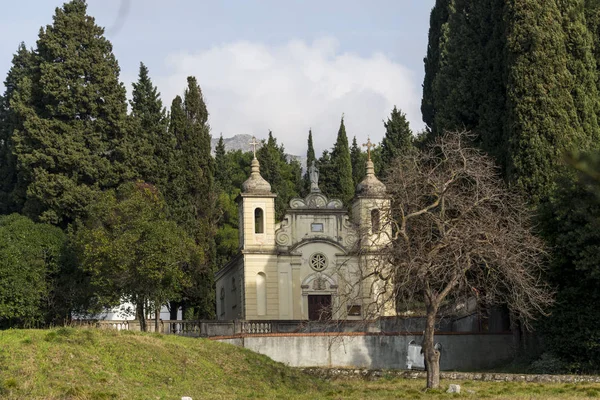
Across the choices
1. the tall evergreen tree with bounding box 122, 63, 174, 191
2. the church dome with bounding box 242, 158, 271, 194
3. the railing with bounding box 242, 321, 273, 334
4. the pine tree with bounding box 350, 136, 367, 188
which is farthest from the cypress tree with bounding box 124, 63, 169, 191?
the pine tree with bounding box 350, 136, 367, 188

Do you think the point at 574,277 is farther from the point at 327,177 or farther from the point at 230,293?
the point at 327,177

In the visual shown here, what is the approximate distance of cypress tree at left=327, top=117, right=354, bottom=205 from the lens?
2507 inches

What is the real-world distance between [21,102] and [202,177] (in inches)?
393

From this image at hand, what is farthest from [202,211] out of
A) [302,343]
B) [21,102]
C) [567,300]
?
[567,300]

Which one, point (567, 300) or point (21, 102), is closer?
point (567, 300)

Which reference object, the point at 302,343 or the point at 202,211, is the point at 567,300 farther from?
the point at 202,211

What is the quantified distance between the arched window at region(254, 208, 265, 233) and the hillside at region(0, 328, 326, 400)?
566 inches

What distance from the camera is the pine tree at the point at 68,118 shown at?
42.0 m

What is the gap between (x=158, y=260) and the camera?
36.1m

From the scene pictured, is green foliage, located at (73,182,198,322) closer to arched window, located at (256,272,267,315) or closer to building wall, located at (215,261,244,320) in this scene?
arched window, located at (256,272,267,315)

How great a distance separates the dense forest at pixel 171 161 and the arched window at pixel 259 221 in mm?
3279

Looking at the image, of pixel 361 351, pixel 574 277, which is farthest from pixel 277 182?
pixel 574 277

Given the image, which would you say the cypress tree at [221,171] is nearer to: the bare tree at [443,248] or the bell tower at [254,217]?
the bell tower at [254,217]

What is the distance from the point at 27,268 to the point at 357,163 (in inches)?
1408
